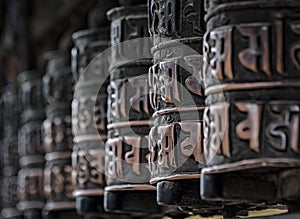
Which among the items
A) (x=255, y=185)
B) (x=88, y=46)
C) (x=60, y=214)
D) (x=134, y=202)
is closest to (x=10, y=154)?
(x=60, y=214)

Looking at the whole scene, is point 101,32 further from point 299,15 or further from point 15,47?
point 15,47

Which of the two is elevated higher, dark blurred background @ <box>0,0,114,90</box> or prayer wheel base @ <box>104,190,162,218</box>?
dark blurred background @ <box>0,0,114,90</box>

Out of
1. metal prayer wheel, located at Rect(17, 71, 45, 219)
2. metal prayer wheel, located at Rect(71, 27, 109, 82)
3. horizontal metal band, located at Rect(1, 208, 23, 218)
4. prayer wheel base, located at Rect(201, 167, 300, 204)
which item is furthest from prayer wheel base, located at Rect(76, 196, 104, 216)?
horizontal metal band, located at Rect(1, 208, 23, 218)

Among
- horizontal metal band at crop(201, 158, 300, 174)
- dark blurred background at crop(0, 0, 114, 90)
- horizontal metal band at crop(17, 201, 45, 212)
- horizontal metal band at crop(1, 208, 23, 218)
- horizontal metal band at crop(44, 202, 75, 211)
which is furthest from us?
dark blurred background at crop(0, 0, 114, 90)

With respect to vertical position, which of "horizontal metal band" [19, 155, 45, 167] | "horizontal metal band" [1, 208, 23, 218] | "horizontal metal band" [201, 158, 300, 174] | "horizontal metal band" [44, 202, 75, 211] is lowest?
"horizontal metal band" [1, 208, 23, 218]

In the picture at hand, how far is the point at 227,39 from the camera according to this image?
169cm

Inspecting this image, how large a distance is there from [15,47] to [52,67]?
2.90ft

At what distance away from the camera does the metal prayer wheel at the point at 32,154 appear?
313 centimetres

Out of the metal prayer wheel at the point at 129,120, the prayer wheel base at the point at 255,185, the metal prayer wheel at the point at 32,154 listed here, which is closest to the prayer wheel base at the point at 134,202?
the metal prayer wheel at the point at 129,120

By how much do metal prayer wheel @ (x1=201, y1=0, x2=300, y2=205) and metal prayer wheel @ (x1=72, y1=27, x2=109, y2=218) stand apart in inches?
32.4

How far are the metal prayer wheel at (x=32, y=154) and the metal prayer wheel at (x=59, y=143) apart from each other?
0.18 m

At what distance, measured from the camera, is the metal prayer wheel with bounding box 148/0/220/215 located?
1.90 m

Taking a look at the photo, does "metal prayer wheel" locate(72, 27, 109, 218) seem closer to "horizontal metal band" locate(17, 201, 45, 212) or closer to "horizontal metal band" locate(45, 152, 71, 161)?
"horizontal metal band" locate(45, 152, 71, 161)

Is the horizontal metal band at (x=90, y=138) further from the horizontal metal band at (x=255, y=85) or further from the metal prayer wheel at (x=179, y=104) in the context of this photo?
the horizontal metal band at (x=255, y=85)
